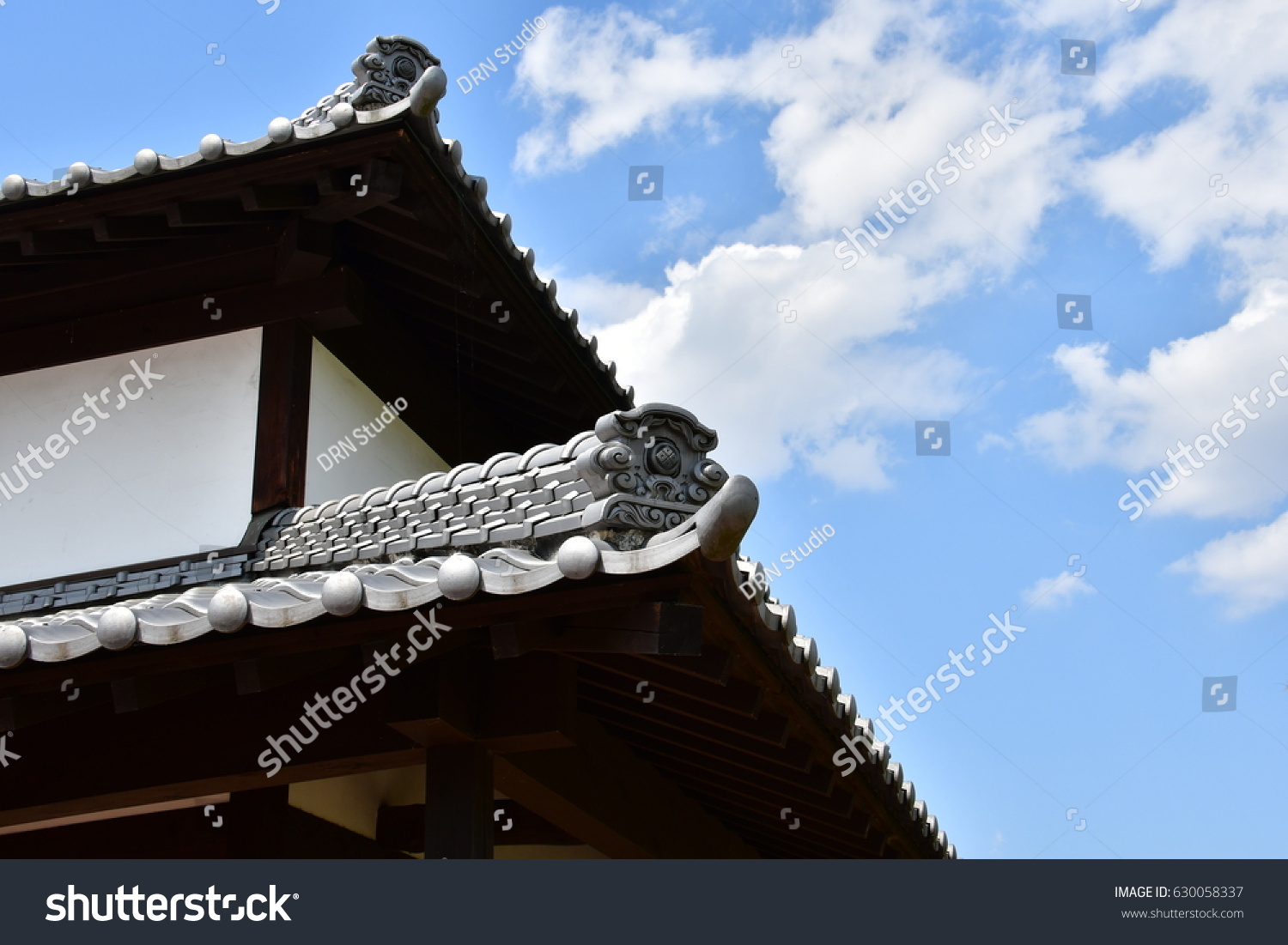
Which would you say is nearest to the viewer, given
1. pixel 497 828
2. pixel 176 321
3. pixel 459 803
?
pixel 459 803

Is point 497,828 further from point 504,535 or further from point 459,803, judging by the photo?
point 504,535

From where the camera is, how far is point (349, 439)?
763 cm

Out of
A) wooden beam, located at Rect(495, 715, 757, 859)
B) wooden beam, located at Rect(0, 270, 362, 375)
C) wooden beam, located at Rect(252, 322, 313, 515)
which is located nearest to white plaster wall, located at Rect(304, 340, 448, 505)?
wooden beam, located at Rect(252, 322, 313, 515)

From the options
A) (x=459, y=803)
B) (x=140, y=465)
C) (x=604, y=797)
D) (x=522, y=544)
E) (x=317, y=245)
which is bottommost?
(x=459, y=803)

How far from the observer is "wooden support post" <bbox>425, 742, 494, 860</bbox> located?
17.1ft

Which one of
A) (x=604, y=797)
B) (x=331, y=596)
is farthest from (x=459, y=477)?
(x=604, y=797)

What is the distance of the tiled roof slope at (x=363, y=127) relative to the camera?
20.7ft

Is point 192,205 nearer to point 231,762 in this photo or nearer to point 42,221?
point 42,221

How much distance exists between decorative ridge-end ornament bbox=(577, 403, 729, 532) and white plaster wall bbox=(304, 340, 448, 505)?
9.42 feet

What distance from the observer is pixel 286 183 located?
6883 millimetres

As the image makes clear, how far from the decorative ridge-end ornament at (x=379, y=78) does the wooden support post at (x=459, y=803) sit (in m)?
3.72

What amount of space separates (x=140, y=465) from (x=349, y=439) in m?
1.20

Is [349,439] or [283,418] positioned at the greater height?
[349,439]
